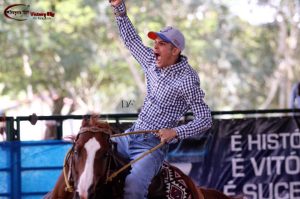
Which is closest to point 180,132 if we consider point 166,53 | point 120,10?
point 166,53

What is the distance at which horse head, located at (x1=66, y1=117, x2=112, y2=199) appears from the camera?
3.94 m

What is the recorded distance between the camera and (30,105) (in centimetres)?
1769

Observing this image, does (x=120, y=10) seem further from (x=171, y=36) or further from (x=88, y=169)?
(x=88, y=169)

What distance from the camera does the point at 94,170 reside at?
4000 millimetres

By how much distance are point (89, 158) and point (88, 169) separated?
7cm

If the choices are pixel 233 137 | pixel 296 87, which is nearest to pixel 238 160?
pixel 233 137

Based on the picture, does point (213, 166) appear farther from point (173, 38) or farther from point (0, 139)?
point (173, 38)

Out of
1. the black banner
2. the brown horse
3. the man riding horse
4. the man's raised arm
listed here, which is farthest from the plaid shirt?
the black banner

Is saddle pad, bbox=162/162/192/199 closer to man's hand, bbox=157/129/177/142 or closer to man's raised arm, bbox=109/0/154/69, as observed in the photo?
man's hand, bbox=157/129/177/142

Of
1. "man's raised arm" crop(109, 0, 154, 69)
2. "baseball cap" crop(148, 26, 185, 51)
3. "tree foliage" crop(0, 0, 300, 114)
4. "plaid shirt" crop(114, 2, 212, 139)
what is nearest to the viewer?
"plaid shirt" crop(114, 2, 212, 139)

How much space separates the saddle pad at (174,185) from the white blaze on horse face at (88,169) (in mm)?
795

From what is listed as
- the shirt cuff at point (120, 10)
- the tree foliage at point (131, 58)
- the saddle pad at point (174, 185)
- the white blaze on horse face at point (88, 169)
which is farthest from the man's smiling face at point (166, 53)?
the tree foliage at point (131, 58)

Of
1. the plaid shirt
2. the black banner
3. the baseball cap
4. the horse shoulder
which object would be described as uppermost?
the baseball cap

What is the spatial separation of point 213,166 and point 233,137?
0.37 metres
